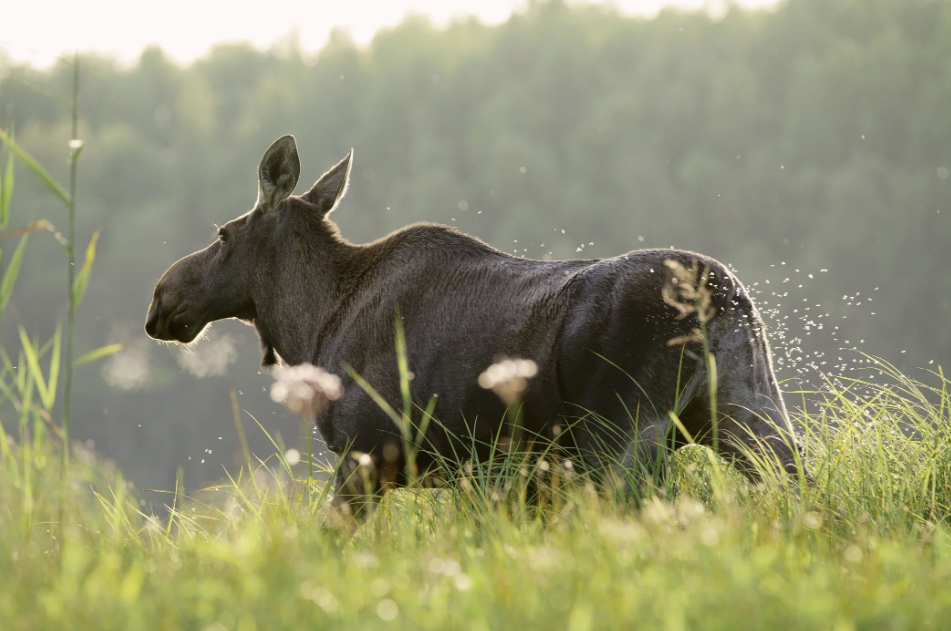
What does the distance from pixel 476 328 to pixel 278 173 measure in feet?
6.00

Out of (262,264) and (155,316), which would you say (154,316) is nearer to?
(155,316)

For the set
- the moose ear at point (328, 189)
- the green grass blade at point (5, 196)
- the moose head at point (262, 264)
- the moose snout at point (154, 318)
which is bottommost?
the moose snout at point (154, 318)

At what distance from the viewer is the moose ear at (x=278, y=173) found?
540 centimetres

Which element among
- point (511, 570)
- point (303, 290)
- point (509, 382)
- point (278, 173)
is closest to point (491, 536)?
point (511, 570)

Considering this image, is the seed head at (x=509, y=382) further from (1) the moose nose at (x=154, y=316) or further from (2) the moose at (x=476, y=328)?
(1) the moose nose at (x=154, y=316)

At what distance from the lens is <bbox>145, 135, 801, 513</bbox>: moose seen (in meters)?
4.07

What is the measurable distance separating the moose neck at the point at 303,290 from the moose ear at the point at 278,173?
264 mm

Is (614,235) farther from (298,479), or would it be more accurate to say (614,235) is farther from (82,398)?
(298,479)

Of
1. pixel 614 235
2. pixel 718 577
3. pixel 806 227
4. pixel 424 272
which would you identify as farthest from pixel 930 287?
pixel 718 577

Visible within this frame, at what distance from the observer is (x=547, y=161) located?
115ft

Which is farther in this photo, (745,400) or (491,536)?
(745,400)

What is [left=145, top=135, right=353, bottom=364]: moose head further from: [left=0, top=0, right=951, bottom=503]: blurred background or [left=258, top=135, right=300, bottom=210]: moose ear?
[left=0, top=0, right=951, bottom=503]: blurred background


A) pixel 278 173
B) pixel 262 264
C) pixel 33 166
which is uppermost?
pixel 33 166

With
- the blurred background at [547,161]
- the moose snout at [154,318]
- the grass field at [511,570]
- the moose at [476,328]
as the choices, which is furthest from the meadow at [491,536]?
the blurred background at [547,161]
